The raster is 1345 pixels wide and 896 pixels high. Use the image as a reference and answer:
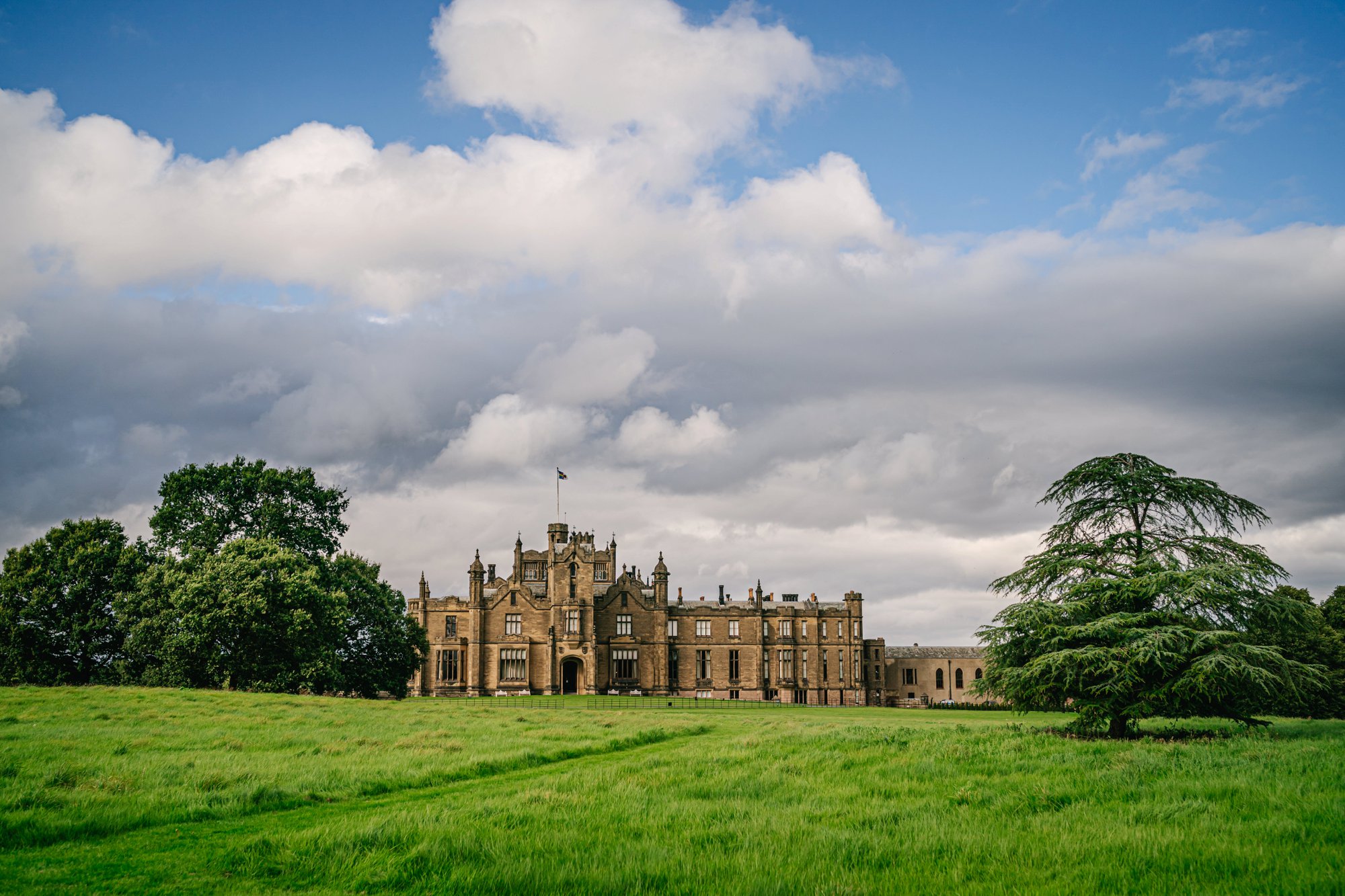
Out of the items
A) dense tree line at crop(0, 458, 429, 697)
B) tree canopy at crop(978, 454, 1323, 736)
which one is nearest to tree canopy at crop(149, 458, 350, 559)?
dense tree line at crop(0, 458, 429, 697)

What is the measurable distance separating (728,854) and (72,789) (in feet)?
39.2

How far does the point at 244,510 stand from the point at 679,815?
56.1 m

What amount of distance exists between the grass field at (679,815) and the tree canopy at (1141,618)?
→ 5.99 ft

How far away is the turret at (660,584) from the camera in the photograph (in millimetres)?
94812

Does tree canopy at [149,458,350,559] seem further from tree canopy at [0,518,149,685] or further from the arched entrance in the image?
the arched entrance

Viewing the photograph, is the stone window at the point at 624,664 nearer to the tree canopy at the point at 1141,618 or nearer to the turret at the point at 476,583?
the turret at the point at 476,583

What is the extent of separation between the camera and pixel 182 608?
5116cm

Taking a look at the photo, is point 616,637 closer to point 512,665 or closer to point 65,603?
point 512,665

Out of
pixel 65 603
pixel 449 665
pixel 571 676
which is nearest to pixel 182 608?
pixel 65 603

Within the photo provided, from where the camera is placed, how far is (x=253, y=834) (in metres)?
13.5

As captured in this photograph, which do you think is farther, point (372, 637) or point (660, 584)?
point (660, 584)

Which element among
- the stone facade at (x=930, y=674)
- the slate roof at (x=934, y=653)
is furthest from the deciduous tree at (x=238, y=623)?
the slate roof at (x=934, y=653)

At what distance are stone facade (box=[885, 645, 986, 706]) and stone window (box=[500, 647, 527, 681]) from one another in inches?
1770

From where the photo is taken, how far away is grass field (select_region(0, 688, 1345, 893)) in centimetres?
1042
